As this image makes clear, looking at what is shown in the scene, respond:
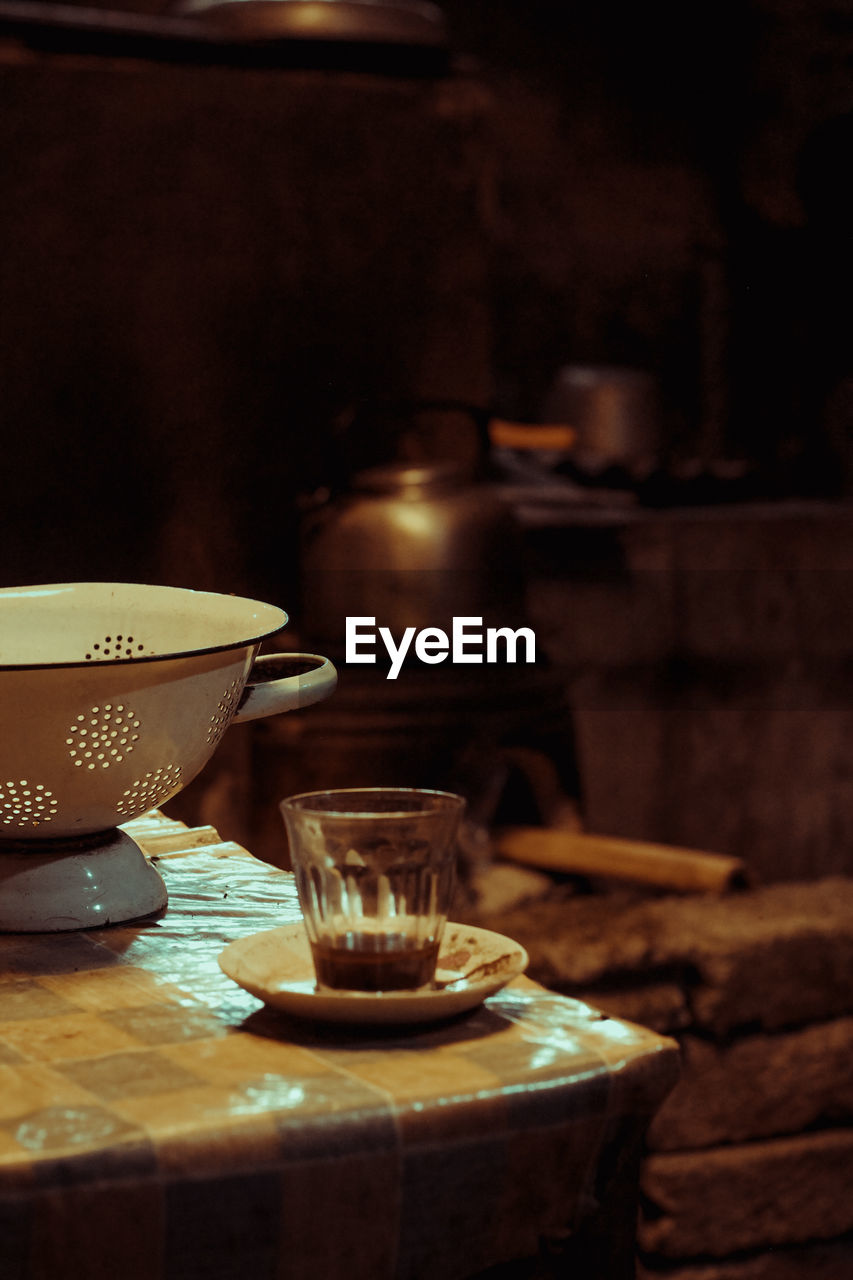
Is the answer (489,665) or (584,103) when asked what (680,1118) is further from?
(584,103)

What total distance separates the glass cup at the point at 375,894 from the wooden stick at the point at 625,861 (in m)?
2.05

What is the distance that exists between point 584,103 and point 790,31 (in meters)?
0.73

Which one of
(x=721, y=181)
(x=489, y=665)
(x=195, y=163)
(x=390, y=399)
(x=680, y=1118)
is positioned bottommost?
(x=680, y=1118)

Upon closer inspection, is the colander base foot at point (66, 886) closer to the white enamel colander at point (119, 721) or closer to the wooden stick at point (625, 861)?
the white enamel colander at point (119, 721)

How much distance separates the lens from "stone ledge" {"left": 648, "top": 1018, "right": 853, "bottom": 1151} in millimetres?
2654

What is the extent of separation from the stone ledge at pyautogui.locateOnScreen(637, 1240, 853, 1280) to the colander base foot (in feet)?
5.92

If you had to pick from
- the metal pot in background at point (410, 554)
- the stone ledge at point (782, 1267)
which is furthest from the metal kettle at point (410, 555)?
the stone ledge at point (782, 1267)

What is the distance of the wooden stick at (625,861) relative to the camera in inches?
111

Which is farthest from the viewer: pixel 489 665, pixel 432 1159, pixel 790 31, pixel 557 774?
pixel 790 31

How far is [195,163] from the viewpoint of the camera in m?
2.97

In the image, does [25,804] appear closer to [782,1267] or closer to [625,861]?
[625,861]

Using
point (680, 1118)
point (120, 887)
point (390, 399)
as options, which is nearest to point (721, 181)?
point (390, 399)

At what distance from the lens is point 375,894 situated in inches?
32.8

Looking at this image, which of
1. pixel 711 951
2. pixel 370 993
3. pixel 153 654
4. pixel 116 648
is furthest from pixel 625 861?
pixel 370 993
